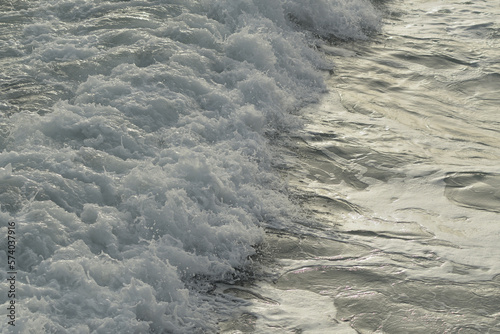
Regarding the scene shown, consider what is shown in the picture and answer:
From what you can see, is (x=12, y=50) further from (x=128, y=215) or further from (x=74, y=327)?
(x=74, y=327)

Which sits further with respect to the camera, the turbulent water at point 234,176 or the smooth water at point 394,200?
the smooth water at point 394,200

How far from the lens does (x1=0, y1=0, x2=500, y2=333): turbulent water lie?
14.8 feet

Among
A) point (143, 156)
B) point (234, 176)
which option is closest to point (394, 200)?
point (234, 176)

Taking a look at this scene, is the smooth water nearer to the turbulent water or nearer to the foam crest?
the turbulent water

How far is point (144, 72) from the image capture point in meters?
7.03

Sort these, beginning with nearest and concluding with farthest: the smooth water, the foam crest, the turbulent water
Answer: the foam crest < the turbulent water < the smooth water

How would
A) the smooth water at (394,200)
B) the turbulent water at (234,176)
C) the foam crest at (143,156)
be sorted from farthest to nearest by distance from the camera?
the smooth water at (394,200)
the turbulent water at (234,176)
the foam crest at (143,156)

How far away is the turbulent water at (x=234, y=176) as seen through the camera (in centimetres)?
450

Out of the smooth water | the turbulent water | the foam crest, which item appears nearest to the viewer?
the foam crest

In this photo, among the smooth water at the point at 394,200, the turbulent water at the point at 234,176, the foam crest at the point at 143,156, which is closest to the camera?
the foam crest at the point at 143,156

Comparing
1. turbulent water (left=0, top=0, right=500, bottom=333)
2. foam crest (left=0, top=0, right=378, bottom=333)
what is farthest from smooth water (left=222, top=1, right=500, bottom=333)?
foam crest (left=0, top=0, right=378, bottom=333)

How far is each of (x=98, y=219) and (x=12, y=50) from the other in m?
3.41

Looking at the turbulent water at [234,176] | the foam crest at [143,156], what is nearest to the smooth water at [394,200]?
the turbulent water at [234,176]

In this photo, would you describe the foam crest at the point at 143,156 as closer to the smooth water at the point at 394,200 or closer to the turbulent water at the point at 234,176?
the turbulent water at the point at 234,176
